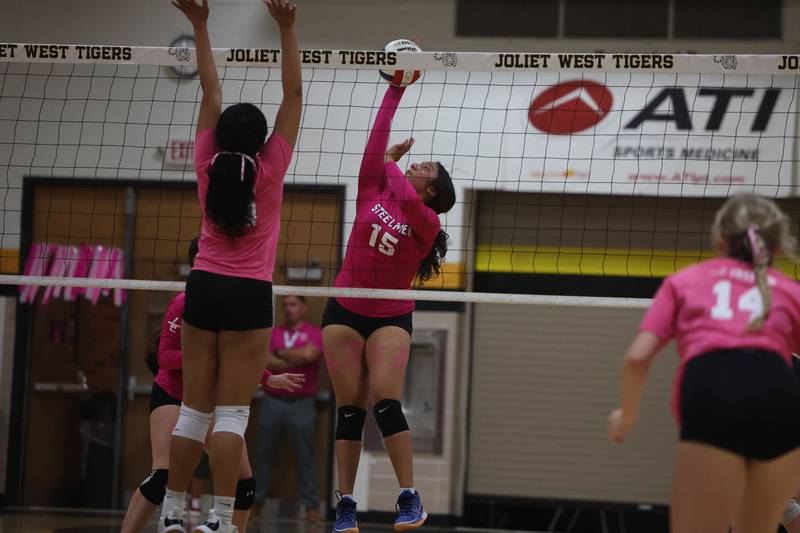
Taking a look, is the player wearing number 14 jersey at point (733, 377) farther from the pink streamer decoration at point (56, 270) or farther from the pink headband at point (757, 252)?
the pink streamer decoration at point (56, 270)

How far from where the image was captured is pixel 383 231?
19.3ft

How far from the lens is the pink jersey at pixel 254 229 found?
4543 mm

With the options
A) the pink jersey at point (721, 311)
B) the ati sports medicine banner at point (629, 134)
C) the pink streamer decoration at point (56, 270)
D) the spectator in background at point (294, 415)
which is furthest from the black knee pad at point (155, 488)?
the pink streamer decoration at point (56, 270)

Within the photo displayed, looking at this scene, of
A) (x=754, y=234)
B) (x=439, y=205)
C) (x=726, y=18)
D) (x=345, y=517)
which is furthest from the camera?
(x=726, y=18)

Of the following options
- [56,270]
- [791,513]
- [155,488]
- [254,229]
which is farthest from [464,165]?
[254,229]

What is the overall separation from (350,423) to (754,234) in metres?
2.72

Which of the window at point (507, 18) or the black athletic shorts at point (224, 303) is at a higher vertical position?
the window at point (507, 18)

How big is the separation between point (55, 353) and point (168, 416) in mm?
5525

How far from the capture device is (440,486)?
10.1m

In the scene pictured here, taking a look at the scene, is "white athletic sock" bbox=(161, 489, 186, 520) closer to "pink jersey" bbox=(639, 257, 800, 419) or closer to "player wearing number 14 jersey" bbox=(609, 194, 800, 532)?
"player wearing number 14 jersey" bbox=(609, 194, 800, 532)

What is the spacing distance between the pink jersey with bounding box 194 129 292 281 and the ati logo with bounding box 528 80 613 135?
224 inches

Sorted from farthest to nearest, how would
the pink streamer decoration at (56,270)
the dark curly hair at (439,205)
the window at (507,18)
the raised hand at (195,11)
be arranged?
1. the pink streamer decoration at (56,270)
2. the window at (507,18)
3. the dark curly hair at (439,205)
4. the raised hand at (195,11)

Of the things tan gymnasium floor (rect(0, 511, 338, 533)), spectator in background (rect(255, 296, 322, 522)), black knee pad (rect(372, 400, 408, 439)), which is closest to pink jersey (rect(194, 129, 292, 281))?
black knee pad (rect(372, 400, 408, 439))

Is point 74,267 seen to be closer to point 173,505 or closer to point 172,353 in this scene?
point 172,353
